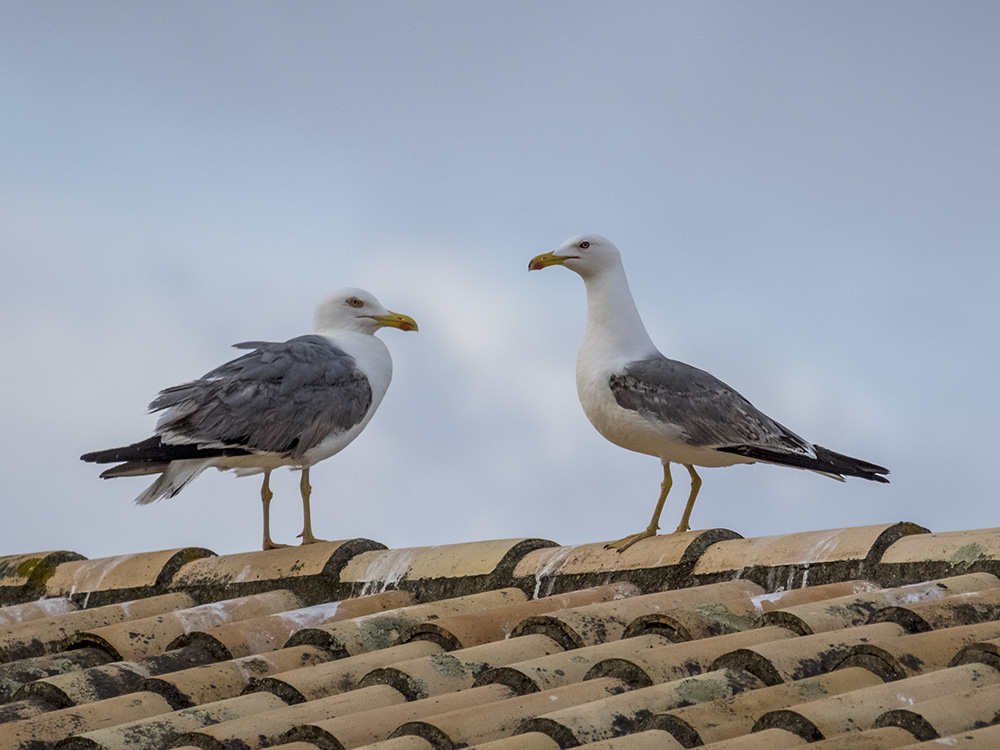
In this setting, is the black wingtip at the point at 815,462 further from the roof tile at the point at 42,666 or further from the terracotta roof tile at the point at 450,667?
the roof tile at the point at 42,666

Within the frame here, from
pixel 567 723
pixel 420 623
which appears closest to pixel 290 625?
pixel 420 623

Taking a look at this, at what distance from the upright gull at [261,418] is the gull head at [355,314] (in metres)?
0.54

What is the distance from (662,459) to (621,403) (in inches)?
19.5

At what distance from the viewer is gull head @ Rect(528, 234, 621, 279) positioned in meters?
7.45

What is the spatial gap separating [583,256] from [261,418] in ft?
6.40

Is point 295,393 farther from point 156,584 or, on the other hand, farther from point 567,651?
point 567,651

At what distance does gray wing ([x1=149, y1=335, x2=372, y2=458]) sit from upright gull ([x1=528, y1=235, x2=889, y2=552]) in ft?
4.47

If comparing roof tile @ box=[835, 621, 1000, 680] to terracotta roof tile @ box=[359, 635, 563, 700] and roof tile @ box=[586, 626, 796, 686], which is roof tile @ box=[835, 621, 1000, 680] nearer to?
roof tile @ box=[586, 626, 796, 686]

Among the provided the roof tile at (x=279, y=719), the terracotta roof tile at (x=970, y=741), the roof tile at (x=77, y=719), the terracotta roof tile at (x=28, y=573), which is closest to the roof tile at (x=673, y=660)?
the roof tile at (x=279, y=719)

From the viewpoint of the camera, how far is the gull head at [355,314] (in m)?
8.35

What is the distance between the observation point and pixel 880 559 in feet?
16.4

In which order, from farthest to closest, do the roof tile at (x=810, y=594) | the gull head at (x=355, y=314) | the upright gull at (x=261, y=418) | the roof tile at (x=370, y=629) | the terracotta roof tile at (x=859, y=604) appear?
the gull head at (x=355, y=314), the upright gull at (x=261, y=418), the roof tile at (x=810, y=594), the roof tile at (x=370, y=629), the terracotta roof tile at (x=859, y=604)

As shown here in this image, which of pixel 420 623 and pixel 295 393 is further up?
pixel 295 393

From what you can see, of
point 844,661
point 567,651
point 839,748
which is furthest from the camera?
point 567,651
